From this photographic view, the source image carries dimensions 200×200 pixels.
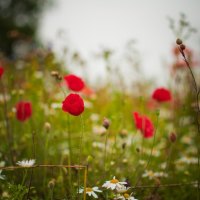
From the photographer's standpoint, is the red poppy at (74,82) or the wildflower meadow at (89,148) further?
the red poppy at (74,82)

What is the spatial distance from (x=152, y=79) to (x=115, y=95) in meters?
1.28

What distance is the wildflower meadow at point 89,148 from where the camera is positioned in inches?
60.0

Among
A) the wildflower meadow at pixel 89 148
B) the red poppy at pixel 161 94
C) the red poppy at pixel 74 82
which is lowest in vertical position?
the wildflower meadow at pixel 89 148

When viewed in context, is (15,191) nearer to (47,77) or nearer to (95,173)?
Result: (95,173)

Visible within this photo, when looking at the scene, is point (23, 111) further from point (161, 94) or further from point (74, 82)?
point (161, 94)

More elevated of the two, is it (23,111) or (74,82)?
(74,82)

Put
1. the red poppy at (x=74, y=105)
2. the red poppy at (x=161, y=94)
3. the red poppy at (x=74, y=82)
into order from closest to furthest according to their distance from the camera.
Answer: the red poppy at (x=74, y=105) → the red poppy at (x=74, y=82) → the red poppy at (x=161, y=94)

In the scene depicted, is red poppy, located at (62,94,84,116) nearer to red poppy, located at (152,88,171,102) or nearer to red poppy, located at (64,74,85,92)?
red poppy, located at (64,74,85,92)

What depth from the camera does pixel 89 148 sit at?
2.52 meters

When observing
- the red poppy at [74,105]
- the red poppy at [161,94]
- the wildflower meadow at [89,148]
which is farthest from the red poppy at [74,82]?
the red poppy at [161,94]

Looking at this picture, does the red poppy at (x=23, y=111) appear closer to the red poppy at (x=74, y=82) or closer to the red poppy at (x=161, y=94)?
the red poppy at (x=74, y=82)

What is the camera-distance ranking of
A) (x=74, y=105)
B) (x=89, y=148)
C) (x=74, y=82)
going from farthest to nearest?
(x=89, y=148), (x=74, y=82), (x=74, y=105)

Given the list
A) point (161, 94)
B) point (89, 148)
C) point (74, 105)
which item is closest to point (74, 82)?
point (74, 105)

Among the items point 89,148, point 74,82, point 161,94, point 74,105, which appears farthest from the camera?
point 89,148
